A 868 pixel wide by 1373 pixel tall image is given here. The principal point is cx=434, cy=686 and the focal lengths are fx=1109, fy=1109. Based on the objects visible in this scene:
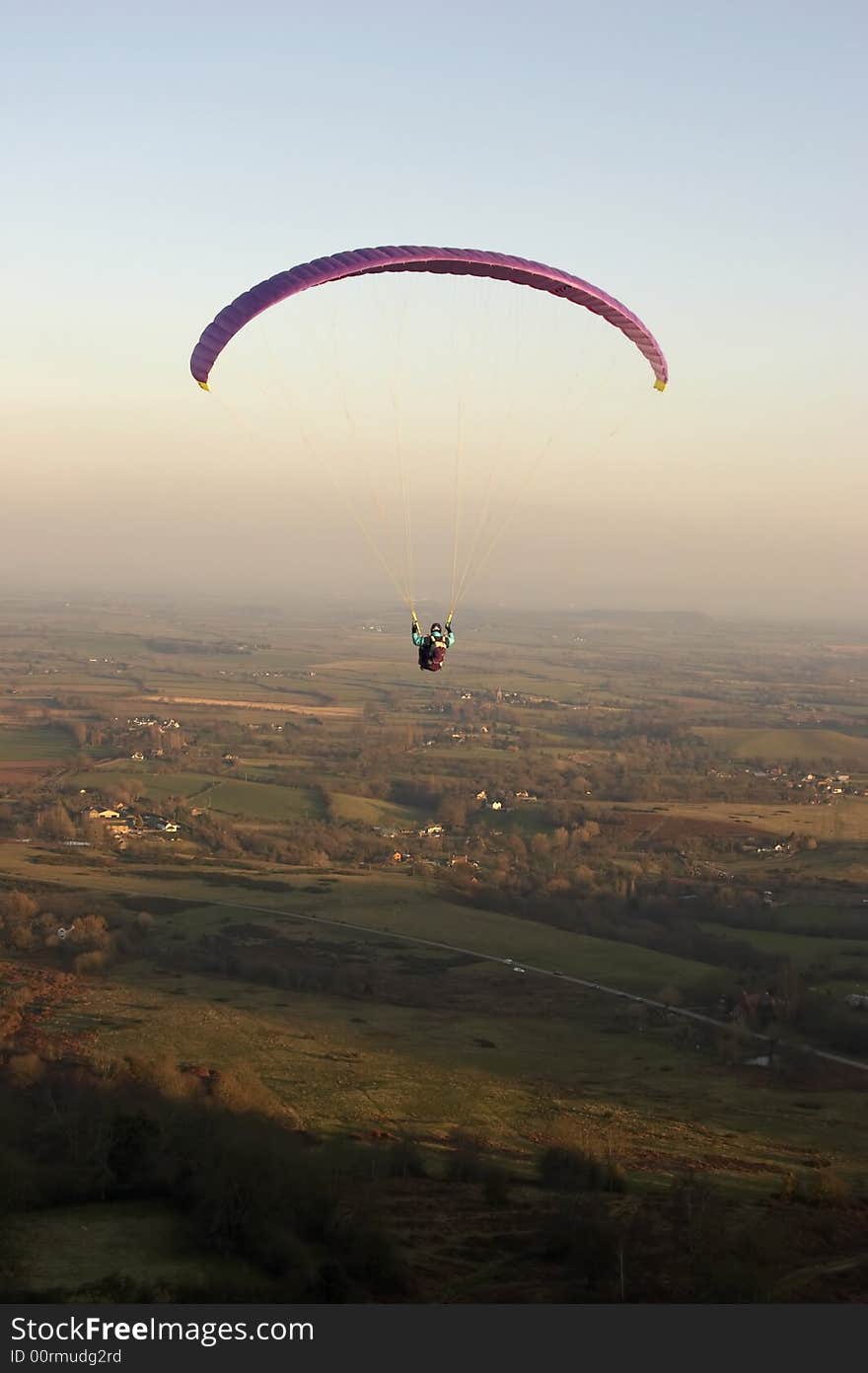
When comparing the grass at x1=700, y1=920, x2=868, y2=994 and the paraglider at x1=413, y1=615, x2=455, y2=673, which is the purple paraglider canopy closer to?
the paraglider at x1=413, y1=615, x2=455, y2=673

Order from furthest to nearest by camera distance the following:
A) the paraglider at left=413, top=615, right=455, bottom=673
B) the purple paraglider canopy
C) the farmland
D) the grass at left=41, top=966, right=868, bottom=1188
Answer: the farmland
the grass at left=41, top=966, right=868, bottom=1188
the paraglider at left=413, top=615, right=455, bottom=673
the purple paraglider canopy

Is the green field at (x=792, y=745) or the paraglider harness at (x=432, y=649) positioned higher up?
the paraglider harness at (x=432, y=649)

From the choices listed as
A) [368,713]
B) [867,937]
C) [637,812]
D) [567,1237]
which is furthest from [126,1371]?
[368,713]

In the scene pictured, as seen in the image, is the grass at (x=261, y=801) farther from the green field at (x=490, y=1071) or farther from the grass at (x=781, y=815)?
the green field at (x=490, y=1071)

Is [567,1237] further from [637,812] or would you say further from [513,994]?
[637,812]

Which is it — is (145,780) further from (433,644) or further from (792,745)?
(433,644)

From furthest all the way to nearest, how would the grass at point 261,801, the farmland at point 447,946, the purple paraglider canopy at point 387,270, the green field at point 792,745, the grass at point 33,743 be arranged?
the green field at point 792,745 → the grass at point 33,743 → the grass at point 261,801 → the farmland at point 447,946 → the purple paraglider canopy at point 387,270

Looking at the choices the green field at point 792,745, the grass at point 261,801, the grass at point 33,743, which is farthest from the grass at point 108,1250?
the green field at point 792,745

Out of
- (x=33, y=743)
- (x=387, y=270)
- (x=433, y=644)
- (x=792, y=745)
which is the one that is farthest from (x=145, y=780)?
(x=387, y=270)

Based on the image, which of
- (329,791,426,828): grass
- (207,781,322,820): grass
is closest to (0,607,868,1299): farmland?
(329,791,426,828): grass
